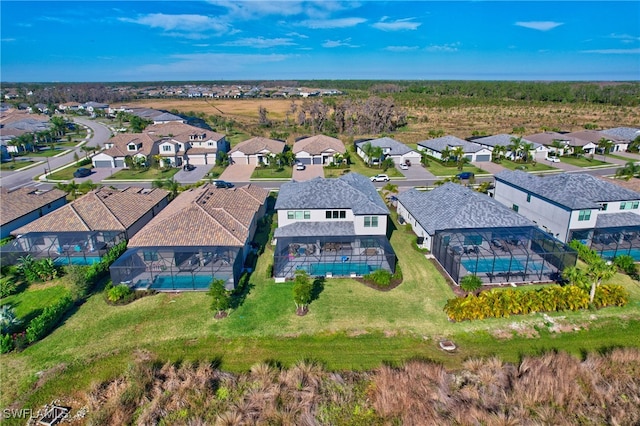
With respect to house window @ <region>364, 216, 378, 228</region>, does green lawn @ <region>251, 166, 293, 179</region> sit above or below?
below

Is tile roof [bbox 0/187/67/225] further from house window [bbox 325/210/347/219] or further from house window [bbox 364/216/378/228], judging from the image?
house window [bbox 364/216/378/228]

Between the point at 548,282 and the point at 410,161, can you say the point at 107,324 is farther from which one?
the point at 410,161

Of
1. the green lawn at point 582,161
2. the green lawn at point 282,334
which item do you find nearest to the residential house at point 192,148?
the green lawn at point 282,334

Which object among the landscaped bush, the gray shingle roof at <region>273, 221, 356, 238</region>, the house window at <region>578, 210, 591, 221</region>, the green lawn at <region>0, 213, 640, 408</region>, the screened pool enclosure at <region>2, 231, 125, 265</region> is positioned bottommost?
the green lawn at <region>0, 213, 640, 408</region>

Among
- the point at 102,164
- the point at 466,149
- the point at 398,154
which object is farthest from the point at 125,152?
the point at 466,149

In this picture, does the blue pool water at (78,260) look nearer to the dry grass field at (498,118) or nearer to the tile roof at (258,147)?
the tile roof at (258,147)

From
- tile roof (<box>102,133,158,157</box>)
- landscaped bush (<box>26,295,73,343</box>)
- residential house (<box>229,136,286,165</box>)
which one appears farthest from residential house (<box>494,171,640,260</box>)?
tile roof (<box>102,133,158,157</box>)
